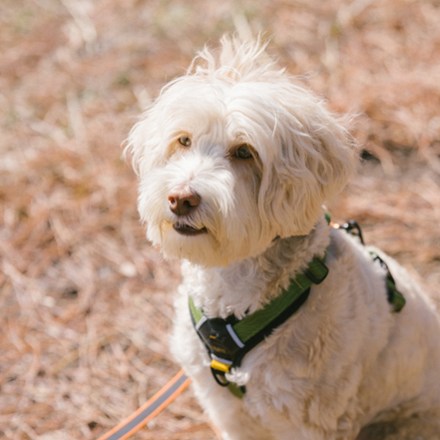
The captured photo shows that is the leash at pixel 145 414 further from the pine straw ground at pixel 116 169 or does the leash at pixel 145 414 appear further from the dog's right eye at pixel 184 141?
the dog's right eye at pixel 184 141

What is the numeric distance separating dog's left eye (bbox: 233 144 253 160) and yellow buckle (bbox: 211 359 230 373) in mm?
785

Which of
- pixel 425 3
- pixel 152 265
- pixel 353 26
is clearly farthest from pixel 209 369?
pixel 425 3

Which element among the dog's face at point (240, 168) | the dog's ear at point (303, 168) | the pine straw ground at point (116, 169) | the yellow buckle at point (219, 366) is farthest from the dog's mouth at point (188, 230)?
the pine straw ground at point (116, 169)

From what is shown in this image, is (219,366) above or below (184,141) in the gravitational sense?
below

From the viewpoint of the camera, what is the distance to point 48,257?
4613 mm

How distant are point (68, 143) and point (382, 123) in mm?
2336

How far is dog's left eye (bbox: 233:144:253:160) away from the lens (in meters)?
2.56

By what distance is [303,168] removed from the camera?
2520 millimetres

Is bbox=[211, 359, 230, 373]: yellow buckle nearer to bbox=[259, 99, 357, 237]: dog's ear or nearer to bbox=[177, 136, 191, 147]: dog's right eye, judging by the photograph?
bbox=[259, 99, 357, 237]: dog's ear

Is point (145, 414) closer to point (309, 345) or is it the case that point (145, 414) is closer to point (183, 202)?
point (309, 345)

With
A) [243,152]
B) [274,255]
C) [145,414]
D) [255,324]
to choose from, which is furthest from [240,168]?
[145,414]

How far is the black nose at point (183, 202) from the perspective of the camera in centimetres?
242

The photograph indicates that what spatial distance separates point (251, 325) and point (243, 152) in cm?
66

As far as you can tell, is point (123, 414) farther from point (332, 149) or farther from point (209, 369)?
point (332, 149)
